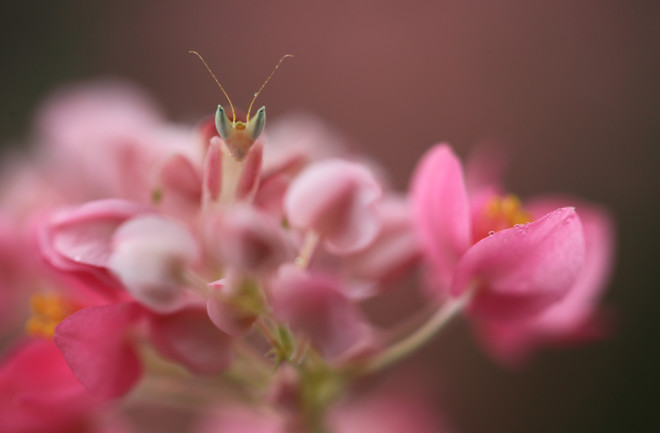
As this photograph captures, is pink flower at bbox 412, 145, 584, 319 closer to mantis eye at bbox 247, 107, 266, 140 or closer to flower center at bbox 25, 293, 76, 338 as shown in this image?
mantis eye at bbox 247, 107, 266, 140

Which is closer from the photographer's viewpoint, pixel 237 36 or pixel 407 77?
pixel 237 36

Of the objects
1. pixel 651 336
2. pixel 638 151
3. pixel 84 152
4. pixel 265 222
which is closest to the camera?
pixel 265 222

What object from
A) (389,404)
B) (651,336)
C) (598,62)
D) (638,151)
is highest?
(598,62)

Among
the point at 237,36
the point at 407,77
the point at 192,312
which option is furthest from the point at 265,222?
the point at 407,77

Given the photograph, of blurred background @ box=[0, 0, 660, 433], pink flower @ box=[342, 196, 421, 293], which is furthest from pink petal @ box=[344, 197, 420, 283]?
blurred background @ box=[0, 0, 660, 433]

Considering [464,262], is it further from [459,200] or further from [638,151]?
[638,151]

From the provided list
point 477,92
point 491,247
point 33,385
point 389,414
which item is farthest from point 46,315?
point 477,92

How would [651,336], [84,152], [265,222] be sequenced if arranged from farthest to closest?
[651,336] → [84,152] → [265,222]

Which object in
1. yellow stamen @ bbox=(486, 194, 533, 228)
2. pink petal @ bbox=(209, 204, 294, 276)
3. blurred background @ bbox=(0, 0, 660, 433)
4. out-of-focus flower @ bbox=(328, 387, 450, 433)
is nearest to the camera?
pink petal @ bbox=(209, 204, 294, 276)
